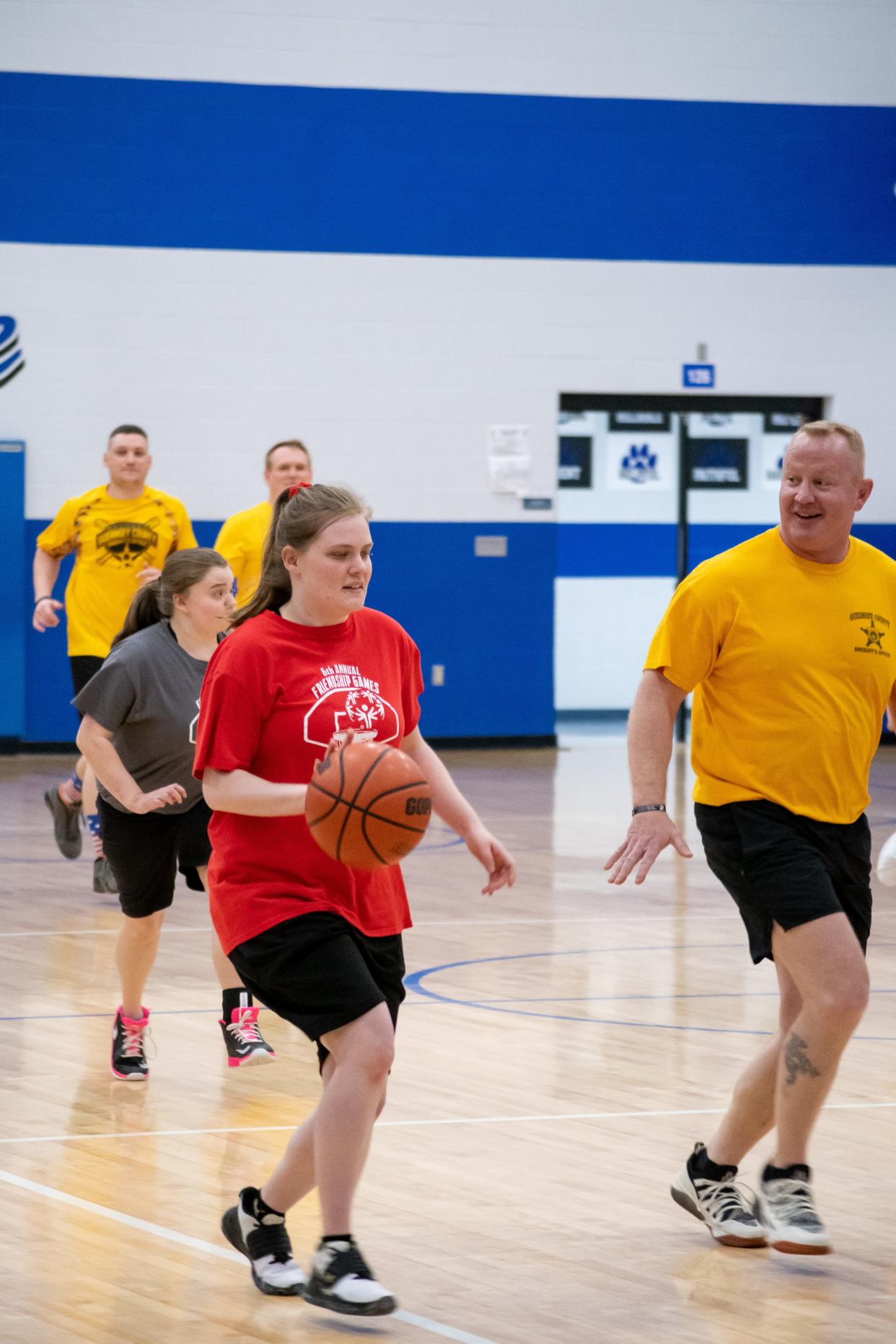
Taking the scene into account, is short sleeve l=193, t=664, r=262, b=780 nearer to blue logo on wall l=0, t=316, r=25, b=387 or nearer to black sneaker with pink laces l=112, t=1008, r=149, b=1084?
black sneaker with pink laces l=112, t=1008, r=149, b=1084

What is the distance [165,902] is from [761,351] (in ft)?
37.4

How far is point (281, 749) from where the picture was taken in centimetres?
384

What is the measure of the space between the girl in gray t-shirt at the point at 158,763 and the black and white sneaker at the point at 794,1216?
215cm

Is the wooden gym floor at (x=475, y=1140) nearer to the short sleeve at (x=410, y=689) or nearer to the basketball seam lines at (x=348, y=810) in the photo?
the basketball seam lines at (x=348, y=810)

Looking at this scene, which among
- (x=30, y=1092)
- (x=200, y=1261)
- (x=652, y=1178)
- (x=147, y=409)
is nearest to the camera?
(x=200, y=1261)

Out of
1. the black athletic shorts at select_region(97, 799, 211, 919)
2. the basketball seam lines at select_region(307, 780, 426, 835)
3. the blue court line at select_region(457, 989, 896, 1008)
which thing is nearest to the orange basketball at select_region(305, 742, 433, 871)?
the basketball seam lines at select_region(307, 780, 426, 835)

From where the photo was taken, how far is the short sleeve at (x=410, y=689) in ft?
13.3

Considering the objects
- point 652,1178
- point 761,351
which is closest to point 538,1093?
point 652,1178

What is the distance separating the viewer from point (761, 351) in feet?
53.6

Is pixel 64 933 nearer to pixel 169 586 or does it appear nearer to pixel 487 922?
pixel 487 922

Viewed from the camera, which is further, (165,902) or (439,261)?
(439,261)

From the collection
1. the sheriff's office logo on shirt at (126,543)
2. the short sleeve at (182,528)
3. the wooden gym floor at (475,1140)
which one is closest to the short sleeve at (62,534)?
the sheriff's office logo on shirt at (126,543)

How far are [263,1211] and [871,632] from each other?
1684 mm

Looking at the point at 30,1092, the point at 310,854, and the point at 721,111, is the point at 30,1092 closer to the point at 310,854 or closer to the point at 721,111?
the point at 310,854
